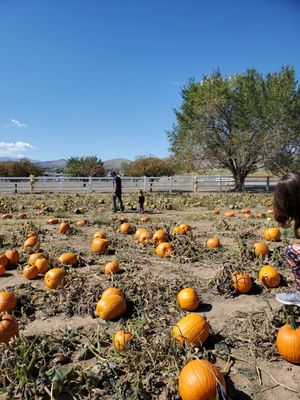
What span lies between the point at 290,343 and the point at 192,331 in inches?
34.8

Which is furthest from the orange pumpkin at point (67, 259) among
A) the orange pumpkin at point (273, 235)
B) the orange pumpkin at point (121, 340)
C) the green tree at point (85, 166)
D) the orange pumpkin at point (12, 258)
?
the green tree at point (85, 166)

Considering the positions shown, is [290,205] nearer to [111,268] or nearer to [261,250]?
[261,250]

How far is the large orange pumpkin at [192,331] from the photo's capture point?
3170mm

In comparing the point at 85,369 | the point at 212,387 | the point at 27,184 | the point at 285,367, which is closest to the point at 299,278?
the point at 285,367

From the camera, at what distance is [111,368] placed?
2.88 metres

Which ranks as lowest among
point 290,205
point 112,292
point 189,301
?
point 189,301

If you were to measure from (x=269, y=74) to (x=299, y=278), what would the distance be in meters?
29.4

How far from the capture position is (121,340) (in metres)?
3.18

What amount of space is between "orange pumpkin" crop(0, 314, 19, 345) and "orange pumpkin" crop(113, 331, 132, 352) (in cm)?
101

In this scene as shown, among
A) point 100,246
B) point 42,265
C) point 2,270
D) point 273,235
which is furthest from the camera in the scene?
point 273,235

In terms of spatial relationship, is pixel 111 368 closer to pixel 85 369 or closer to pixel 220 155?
pixel 85 369

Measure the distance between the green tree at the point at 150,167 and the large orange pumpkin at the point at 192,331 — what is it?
156ft

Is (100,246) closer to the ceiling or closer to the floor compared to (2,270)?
closer to the ceiling

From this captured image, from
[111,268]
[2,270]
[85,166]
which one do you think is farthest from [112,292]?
[85,166]
